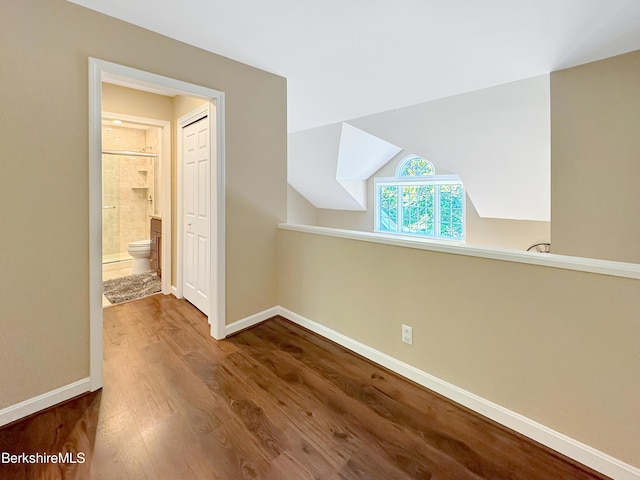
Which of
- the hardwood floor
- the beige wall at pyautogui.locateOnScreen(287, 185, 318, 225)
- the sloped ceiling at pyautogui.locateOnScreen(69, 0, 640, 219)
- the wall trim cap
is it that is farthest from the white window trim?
the hardwood floor

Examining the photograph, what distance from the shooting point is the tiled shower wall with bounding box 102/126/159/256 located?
513 centimetres

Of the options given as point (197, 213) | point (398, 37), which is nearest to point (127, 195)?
Result: point (197, 213)

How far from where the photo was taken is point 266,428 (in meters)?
1.64

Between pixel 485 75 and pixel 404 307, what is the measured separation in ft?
7.00

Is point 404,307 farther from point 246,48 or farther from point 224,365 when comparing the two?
point 246,48

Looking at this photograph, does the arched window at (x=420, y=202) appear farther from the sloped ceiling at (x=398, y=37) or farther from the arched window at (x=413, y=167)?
the sloped ceiling at (x=398, y=37)

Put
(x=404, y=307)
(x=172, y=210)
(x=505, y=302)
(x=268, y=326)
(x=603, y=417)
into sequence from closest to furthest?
(x=603, y=417)
(x=505, y=302)
(x=404, y=307)
(x=268, y=326)
(x=172, y=210)

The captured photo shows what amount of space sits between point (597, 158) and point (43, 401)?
13.3 ft

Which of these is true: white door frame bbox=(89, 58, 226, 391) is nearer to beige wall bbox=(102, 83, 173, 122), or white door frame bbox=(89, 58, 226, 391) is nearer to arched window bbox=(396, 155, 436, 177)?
beige wall bbox=(102, 83, 173, 122)

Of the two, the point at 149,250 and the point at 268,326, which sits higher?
the point at 149,250

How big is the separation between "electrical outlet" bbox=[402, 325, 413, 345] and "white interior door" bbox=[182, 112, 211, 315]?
1730 millimetres

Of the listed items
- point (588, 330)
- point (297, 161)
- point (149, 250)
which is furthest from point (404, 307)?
point (297, 161)

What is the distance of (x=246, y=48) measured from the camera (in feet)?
7.73

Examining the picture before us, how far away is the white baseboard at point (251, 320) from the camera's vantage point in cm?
268
